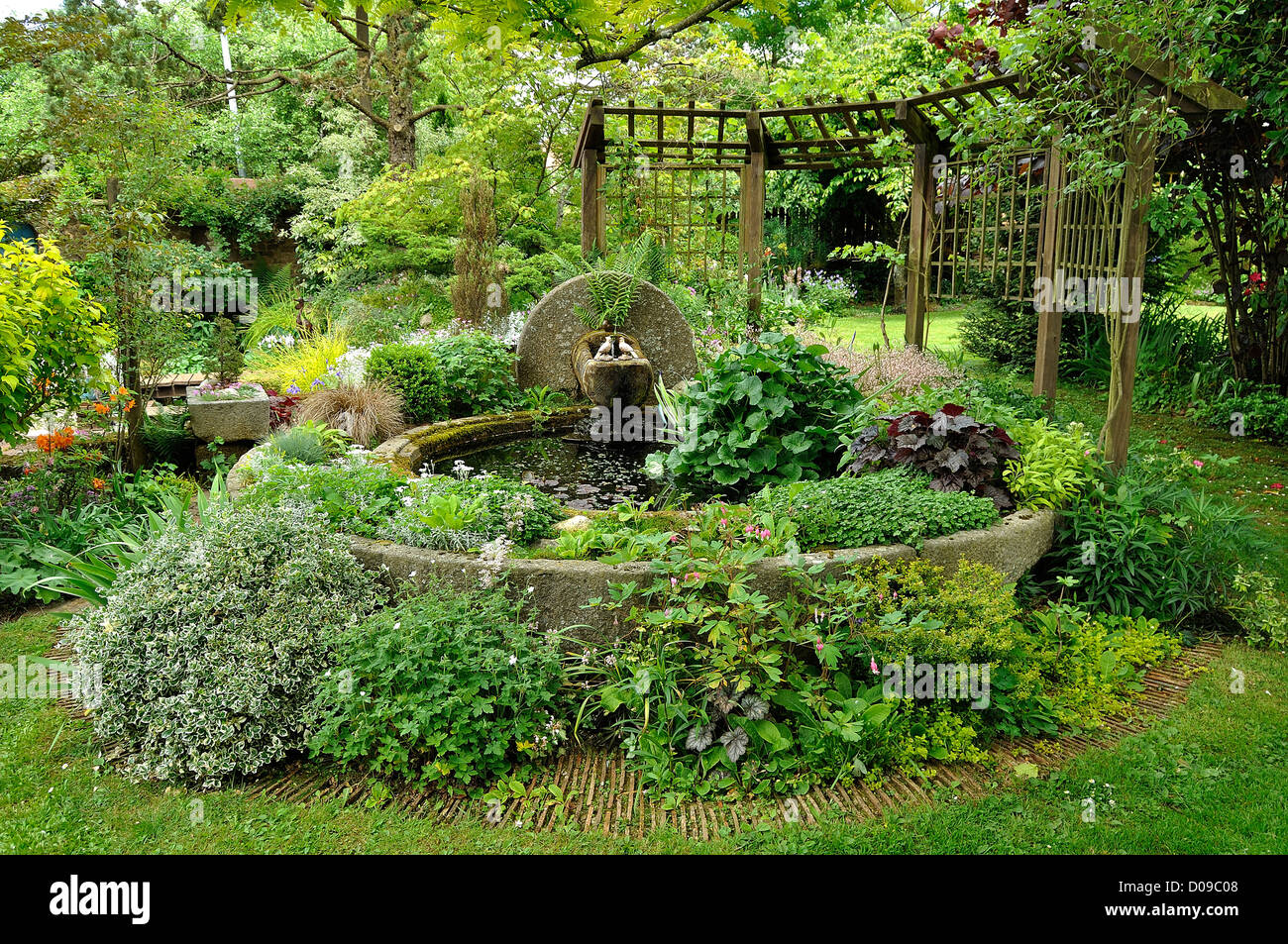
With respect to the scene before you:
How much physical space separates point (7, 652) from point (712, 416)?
12.7ft

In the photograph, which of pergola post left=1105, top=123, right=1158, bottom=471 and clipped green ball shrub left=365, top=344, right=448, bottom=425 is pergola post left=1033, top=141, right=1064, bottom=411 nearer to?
pergola post left=1105, top=123, right=1158, bottom=471

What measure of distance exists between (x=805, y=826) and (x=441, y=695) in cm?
140

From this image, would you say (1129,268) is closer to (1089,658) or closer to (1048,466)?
(1048,466)

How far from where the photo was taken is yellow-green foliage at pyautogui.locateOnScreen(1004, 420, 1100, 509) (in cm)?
455

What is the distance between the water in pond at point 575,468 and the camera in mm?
5602

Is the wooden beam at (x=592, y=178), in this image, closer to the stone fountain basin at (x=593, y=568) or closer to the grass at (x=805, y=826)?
the stone fountain basin at (x=593, y=568)

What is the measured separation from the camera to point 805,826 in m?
3.09

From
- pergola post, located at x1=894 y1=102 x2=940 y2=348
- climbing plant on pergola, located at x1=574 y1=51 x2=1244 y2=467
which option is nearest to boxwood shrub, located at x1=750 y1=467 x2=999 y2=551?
climbing plant on pergola, located at x1=574 y1=51 x2=1244 y2=467

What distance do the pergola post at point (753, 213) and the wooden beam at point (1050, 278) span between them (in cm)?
350

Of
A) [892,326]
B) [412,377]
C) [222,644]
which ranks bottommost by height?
[222,644]

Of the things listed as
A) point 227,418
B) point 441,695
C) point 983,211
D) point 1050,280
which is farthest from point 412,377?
point 983,211

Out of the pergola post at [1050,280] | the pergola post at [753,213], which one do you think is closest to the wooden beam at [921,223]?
the pergola post at [753,213]

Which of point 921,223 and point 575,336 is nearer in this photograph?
point 575,336
